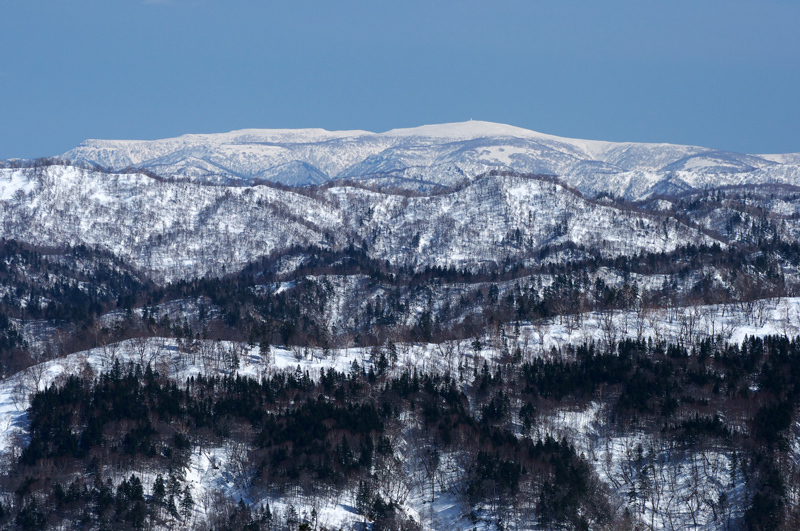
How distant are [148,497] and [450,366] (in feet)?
237

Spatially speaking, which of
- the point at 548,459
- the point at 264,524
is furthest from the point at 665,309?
the point at 264,524

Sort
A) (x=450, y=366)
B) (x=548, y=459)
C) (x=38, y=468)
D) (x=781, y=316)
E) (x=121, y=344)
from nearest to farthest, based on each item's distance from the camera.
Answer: (x=38, y=468)
(x=548, y=459)
(x=450, y=366)
(x=121, y=344)
(x=781, y=316)

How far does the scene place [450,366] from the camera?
156 m

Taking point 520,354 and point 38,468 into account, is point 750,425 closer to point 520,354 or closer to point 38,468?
point 520,354

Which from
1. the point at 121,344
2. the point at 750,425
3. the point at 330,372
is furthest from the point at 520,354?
the point at 121,344

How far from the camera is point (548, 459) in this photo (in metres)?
112

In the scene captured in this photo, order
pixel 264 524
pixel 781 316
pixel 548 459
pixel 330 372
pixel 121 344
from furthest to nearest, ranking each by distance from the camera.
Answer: pixel 781 316 < pixel 121 344 < pixel 330 372 < pixel 548 459 < pixel 264 524

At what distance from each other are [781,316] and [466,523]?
412 feet

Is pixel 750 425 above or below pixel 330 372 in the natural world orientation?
below

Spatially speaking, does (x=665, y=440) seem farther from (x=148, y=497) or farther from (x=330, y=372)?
(x=148, y=497)

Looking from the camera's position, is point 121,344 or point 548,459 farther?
point 121,344

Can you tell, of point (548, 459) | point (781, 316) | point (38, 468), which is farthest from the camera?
point (781, 316)

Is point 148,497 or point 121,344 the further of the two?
Answer: point 121,344

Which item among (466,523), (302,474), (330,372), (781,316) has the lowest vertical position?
(466,523)
